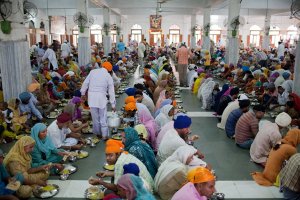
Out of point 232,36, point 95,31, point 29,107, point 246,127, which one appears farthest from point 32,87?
point 95,31

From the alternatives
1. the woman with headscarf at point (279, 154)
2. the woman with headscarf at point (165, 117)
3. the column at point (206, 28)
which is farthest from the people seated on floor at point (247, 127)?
the column at point (206, 28)

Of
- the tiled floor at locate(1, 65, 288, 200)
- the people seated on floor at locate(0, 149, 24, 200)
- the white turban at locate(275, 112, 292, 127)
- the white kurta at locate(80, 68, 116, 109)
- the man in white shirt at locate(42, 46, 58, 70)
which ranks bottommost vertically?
the tiled floor at locate(1, 65, 288, 200)

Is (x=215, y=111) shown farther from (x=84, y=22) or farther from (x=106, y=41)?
(x=106, y=41)

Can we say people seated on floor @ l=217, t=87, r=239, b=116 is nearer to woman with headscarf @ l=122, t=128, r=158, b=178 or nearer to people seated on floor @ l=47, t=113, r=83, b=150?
people seated on floor @ l=47, t=113, r=83, b=150

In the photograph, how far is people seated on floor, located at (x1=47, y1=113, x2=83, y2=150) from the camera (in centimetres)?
480

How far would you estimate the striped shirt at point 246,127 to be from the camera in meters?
5.25

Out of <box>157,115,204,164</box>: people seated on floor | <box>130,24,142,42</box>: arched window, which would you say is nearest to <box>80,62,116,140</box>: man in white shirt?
<box>157,115,204,164</box>: people seated on floor

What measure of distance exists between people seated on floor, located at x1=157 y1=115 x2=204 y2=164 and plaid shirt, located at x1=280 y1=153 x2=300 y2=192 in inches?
47.0

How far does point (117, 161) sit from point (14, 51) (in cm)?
462

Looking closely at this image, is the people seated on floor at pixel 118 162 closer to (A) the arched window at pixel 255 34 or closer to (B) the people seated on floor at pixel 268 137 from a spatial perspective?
(B) the people seated on floor at pixel 268 137

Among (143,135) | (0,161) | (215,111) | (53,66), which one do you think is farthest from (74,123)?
(53,66)

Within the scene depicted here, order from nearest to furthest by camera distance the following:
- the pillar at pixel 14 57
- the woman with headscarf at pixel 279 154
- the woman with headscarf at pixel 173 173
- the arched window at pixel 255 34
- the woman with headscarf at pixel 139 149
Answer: the woman with headscarf at pixel 173 173, the woman with headscarf at pixel 139 149, the woman with headscarf at pixel 279 154, the pillar at pixel 14 57, the arched window at pixel 255 34

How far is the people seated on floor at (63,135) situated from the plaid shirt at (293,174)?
3.15m

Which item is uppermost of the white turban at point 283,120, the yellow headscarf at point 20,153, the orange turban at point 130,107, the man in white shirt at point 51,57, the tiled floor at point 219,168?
the man in white shirt at point 51,57
